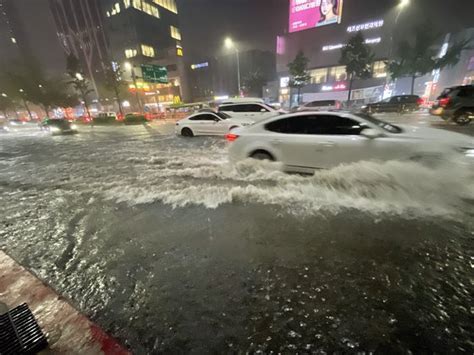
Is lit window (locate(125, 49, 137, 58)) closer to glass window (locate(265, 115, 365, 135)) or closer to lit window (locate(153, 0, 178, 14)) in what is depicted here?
lit window (locate(153, 0, 178, 14))

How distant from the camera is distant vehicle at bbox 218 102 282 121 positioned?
12.9m

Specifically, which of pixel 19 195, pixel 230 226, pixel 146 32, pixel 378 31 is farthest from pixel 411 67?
pixel 146 32

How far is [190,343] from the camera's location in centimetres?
183

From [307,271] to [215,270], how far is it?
3.39ft

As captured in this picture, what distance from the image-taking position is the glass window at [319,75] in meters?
48.5

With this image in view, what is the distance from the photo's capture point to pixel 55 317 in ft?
6.75

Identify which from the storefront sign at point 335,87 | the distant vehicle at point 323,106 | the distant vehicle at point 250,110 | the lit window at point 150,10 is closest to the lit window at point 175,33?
the lit window at point 150,10

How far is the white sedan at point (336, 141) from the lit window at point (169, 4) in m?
94.4

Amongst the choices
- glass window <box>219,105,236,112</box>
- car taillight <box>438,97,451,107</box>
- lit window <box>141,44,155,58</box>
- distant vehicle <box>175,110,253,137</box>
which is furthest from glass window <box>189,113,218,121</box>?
lit window <box>141,44,155,58</box>

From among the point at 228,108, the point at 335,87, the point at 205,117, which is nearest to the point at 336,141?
the point at 205,117

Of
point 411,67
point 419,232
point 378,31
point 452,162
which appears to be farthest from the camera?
point 378,31

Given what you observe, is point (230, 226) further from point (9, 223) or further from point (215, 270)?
point (9, 223)

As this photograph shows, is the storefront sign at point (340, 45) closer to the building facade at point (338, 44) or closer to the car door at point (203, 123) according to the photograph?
the building facade at point (338, 44)

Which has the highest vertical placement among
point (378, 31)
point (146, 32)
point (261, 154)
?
point (146, 32)
